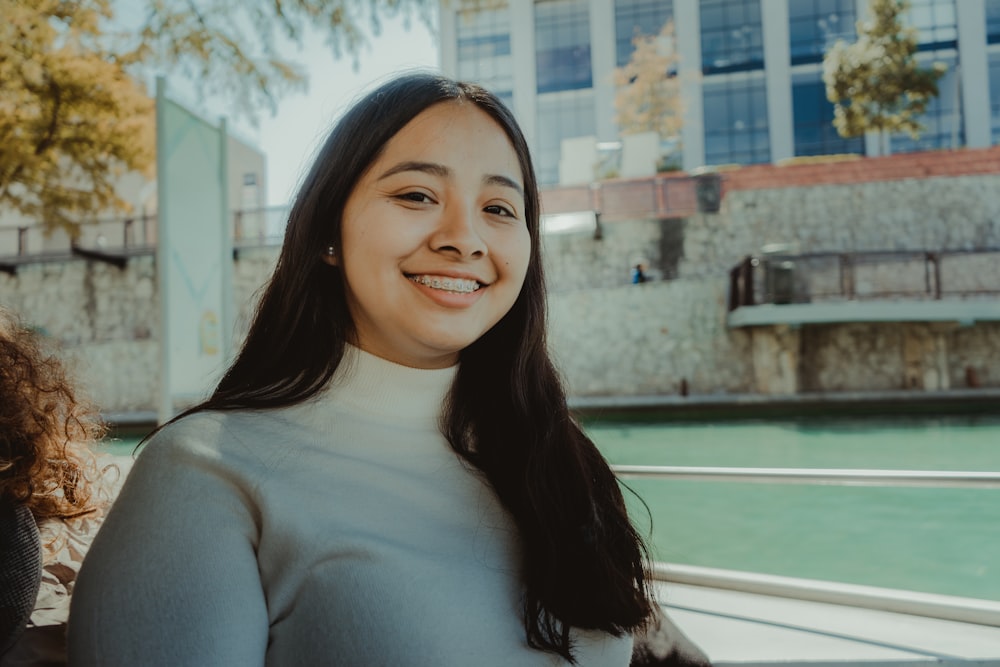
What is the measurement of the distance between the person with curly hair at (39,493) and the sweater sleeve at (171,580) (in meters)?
0.10

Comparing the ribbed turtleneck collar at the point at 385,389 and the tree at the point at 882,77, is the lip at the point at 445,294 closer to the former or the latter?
the ribbed turtleneck collar at the point at 385,389

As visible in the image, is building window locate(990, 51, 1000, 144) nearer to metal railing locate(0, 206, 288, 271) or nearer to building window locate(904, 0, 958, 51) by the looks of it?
building window locate(904, 0, 958, 51)

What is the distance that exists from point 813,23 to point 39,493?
1073 inches

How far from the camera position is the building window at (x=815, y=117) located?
24.1 meters

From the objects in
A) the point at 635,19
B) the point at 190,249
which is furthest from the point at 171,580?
the point at 635,19

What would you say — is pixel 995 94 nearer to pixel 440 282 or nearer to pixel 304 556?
pixel 440 282

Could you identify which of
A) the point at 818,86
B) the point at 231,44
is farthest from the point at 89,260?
the point at 818,86

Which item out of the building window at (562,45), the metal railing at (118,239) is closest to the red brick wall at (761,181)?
the metal railing at (118,239)

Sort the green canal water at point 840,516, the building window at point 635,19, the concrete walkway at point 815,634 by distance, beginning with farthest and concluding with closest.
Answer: the building window at point 635,19
the green canal water at point 840,516
the concrete walkway at point 815,634

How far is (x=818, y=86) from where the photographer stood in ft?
79.3

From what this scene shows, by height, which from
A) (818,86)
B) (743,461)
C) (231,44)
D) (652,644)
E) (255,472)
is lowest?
(743,461)

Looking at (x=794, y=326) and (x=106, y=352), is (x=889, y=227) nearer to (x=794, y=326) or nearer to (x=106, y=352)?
(x=794, y=326)

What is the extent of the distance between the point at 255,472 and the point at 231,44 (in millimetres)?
5054

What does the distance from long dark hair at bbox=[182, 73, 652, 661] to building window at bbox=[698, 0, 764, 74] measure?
2581 centimetres
